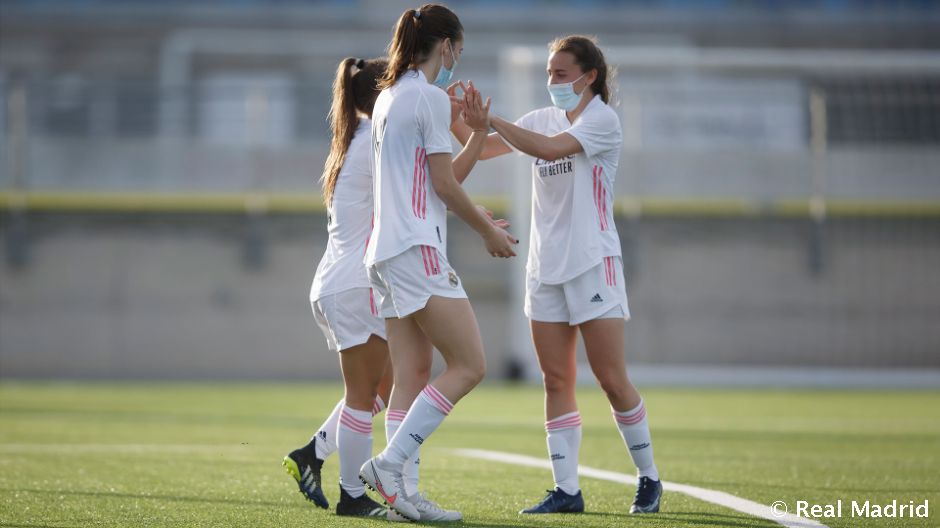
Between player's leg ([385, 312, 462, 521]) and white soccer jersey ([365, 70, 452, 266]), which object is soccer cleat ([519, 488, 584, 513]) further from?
white soccer jersey ([365, 70, 452, 266])

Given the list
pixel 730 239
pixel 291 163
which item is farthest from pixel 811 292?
pixel 291 163

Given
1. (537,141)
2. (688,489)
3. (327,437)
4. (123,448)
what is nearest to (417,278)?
(537,141)

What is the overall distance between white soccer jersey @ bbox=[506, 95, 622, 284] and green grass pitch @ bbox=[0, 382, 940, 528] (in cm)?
99

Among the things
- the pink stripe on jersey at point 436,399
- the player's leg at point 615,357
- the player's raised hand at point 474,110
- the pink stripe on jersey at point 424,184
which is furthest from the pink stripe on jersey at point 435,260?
the player's leg at point 615,357

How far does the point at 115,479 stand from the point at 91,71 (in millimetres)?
25500

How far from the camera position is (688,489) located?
5.82 meters

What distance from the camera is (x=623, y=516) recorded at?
490cm

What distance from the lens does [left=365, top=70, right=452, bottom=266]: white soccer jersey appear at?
4.53m

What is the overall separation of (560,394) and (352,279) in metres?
1.01

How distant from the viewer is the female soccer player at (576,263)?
5195 mm

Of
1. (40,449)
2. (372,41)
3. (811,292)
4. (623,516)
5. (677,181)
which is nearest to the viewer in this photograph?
(623,516)

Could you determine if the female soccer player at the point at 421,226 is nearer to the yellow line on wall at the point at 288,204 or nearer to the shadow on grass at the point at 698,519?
the shadow on grass at the point at 698,519

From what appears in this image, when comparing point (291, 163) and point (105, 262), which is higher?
point (291, 163)

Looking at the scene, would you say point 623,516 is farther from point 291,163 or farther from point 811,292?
point 291,163
